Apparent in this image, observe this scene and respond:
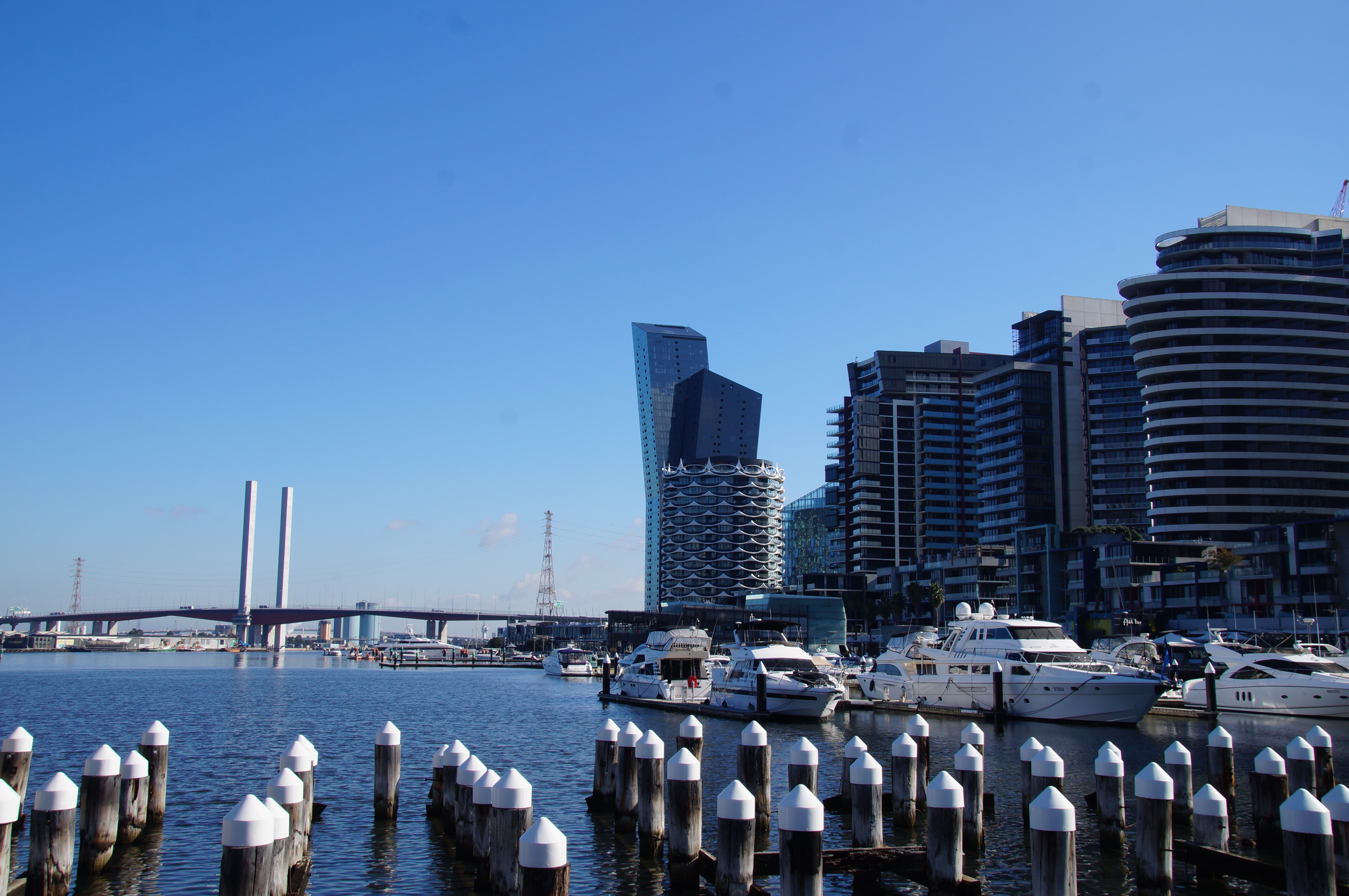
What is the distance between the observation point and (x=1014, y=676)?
63375 mm

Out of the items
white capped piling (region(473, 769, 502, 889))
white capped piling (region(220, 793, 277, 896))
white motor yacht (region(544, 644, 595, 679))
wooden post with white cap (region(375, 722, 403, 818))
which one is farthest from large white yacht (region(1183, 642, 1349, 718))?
white motor yacht (region(544, 644, 595, 679))

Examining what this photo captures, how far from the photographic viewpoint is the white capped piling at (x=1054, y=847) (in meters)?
16.9

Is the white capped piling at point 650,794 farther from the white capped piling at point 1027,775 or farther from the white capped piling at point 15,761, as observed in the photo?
the white capped piling at point 15,761

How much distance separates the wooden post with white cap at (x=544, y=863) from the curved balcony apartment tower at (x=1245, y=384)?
172898mm

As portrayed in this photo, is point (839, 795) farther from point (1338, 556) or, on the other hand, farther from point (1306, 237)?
point (1306, 237)

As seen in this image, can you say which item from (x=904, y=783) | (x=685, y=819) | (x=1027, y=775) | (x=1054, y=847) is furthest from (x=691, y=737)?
(x=1054, y=847)

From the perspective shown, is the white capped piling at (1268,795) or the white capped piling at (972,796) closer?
the white capped piling at (1268,795)

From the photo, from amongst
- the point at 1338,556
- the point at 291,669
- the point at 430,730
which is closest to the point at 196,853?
the point at 430,730

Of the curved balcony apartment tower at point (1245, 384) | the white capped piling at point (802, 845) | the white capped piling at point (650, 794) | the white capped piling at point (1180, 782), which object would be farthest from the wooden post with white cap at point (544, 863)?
the curved balcony apartment tower at point (1245, 384)

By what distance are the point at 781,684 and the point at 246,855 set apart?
49.6m

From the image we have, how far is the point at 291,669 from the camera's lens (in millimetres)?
186125

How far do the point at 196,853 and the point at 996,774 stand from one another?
26.9 meters

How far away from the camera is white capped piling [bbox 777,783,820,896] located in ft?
55.7

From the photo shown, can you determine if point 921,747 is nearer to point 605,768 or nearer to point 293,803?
point 605,768
